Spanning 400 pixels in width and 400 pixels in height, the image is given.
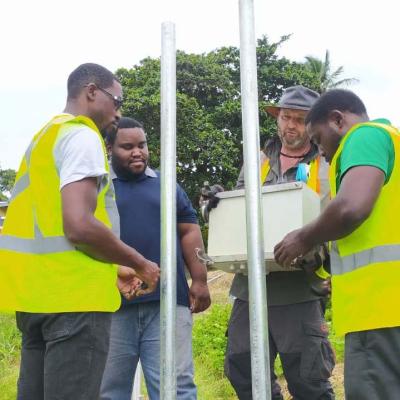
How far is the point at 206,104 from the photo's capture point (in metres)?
21.6

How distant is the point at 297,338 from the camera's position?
10.6 ft

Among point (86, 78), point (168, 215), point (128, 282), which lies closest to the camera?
point (168, 215)

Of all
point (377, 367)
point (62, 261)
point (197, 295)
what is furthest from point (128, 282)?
point (377, 367)

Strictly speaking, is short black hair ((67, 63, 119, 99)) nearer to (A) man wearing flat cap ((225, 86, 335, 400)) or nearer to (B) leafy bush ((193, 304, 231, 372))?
(A) man wearing flat cap ((225, 86, 335, 400))

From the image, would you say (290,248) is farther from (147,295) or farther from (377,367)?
(147,295)

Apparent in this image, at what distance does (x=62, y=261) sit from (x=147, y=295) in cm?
105

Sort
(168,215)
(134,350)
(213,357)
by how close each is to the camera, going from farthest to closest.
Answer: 1. (213,357)
2. (134,350)
3. (168,215)

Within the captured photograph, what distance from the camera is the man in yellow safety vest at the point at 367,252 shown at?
223 centimetres

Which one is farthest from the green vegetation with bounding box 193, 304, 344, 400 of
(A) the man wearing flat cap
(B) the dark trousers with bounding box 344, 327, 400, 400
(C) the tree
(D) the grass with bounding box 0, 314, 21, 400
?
(C) the tree

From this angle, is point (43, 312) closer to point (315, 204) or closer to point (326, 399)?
point (315, 204)

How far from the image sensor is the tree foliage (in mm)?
19250

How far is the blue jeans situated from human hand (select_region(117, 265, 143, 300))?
42 centimetres

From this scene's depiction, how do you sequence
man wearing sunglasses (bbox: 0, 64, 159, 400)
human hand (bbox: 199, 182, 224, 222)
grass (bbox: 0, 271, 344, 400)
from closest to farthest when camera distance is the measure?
1. man wearing sunglasses (bbox: 0, 64, 159, 400)
2. human hand (bbox: 199, 182, 224, 222)
3. grass (bbox: 0, 271, 344, 400)

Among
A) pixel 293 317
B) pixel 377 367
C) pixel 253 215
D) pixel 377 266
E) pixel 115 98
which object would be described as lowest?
pixel 377 367
